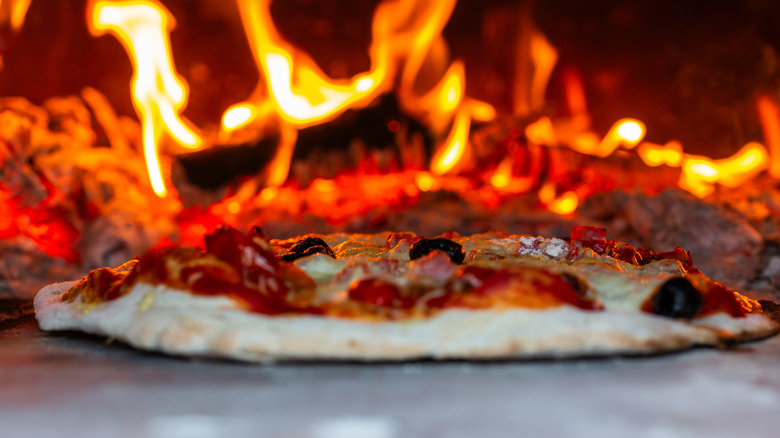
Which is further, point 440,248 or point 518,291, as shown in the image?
point 440,248

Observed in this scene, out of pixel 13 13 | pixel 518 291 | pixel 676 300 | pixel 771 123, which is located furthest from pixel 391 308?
pixel 771 123

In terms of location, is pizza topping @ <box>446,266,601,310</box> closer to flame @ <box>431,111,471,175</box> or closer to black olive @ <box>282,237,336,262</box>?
black olive @ <box>282,237,336,262</box>

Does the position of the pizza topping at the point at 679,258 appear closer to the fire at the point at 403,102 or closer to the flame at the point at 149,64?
the fire at the point at 403,102

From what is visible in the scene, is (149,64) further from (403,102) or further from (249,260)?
(249,260)

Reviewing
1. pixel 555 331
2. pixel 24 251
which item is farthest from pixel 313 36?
pixel 555 331

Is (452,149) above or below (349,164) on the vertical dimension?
above

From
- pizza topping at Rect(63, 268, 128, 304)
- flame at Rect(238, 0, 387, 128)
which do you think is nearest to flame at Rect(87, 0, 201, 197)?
flame at Rect(238, 0, 387, 128)

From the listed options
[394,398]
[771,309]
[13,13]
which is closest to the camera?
[394,398]
